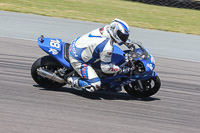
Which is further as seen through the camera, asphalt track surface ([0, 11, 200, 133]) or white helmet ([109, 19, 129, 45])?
white helmet ([109, 19, 129, 45])

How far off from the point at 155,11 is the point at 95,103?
11.8 metres

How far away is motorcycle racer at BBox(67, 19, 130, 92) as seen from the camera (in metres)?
7.10

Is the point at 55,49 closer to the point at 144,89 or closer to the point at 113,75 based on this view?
the point at 113,75

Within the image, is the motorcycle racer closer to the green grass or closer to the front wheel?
the front wheel

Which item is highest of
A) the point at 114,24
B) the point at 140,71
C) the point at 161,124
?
the point at 114,24

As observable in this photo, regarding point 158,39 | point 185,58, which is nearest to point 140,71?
point 185,58

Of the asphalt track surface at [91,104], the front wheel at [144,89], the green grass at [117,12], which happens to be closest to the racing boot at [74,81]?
the asphalt track surface at [91,104]

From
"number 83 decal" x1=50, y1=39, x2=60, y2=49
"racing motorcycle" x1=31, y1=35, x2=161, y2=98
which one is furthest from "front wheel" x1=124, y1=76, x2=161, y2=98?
"number 83 decal" x1=50, y1=39, x2=60, y2=49

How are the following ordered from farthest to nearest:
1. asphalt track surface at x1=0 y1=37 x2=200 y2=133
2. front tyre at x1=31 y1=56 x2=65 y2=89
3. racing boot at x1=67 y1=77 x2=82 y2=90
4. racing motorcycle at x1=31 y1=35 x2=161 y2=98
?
1. front tyre at x1=31 y1=56 x2=65 y2=89
2. racing boot at x1=67 y1=77 x2=82 y2=90
3. racing motorcycle at x1=31 y1=35 x2=161 y2=98
4. asphalt track surface at x1=0 y1=37 x2=200 y2=133

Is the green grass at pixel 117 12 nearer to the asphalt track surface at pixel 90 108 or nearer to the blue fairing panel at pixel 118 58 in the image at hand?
the asphalt track surface at pixel 90 108

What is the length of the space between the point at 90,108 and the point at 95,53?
38.8 inches

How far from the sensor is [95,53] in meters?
7.29

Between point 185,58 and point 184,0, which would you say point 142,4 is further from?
point 185,58

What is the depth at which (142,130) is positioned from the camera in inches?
247
